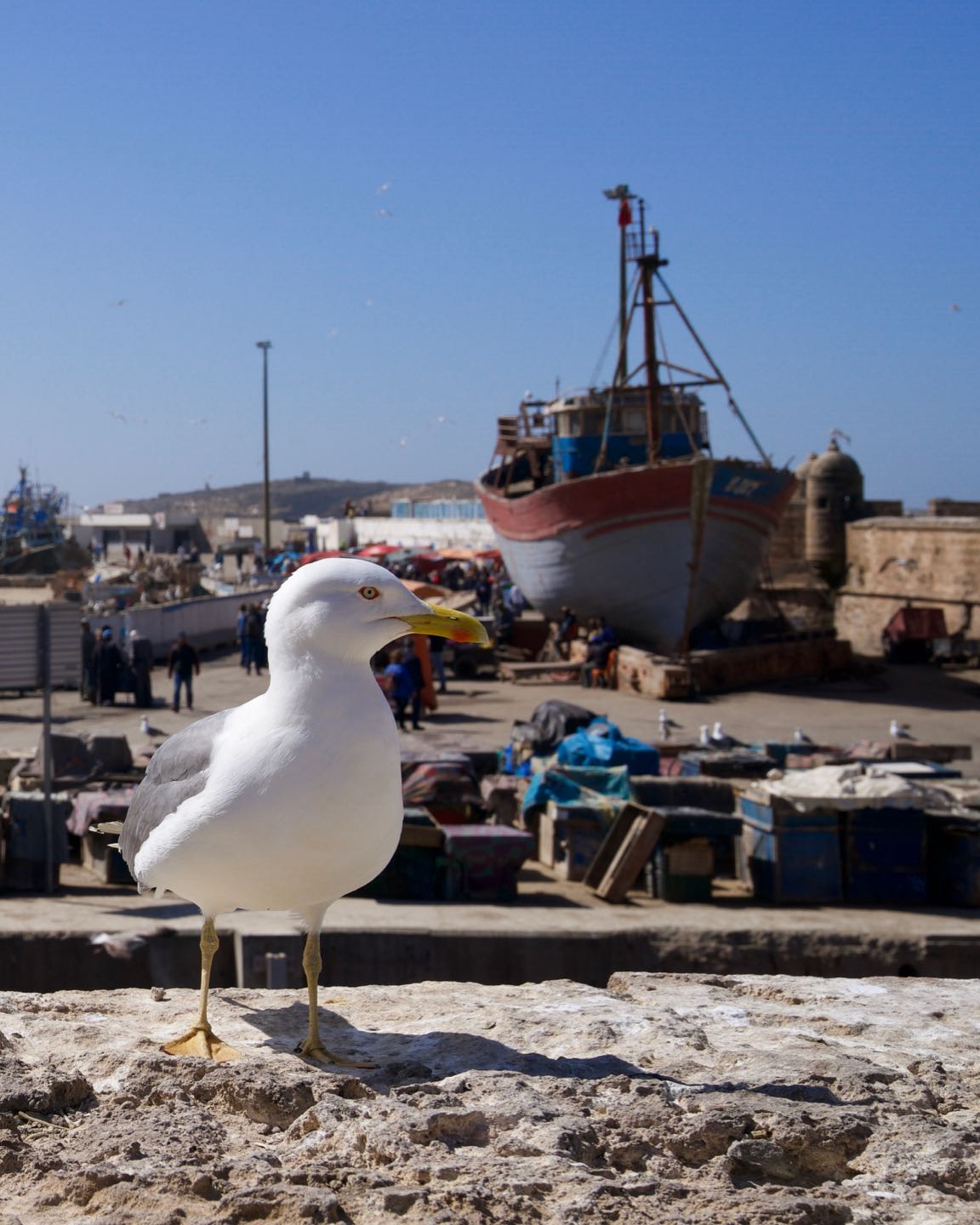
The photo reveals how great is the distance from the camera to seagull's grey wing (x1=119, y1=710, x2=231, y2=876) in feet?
12.3

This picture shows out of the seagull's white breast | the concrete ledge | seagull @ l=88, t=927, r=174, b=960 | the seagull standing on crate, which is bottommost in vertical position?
the concrete ledge

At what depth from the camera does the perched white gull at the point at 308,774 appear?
3500 mm

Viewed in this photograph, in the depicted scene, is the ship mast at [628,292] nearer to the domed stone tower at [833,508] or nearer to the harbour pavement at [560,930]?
the domed stone tower at [833,508]

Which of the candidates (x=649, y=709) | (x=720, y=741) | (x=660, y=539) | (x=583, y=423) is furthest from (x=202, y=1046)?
(x=583, y=423)

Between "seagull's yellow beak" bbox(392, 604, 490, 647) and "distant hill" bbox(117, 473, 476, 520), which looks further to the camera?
"distant hill" bbox(117, 473, 476, 520)

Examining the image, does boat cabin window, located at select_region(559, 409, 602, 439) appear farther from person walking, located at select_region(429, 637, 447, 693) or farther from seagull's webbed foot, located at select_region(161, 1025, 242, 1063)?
seagull's webbed foot, located at select_region(161, 1025, 242, 1063)

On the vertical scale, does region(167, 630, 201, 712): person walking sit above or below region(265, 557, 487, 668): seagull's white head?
below

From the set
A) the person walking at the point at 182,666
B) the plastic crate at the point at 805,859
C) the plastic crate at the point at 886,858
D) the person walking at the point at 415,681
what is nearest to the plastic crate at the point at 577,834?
the plastic crate at the point at 805,859

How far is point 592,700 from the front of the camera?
68.7 ft

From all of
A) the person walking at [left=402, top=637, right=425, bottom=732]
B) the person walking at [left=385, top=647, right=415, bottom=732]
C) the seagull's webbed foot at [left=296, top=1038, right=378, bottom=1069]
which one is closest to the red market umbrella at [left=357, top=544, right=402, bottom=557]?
the person walking at [left=402, top=637, right=425, bottom=732]

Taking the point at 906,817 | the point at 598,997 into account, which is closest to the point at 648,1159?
the point at 598,997

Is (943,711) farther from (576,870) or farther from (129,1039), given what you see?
(129,1039)

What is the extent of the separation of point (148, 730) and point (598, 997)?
12.2 metres

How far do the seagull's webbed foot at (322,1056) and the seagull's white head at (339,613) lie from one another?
41.0 inches
